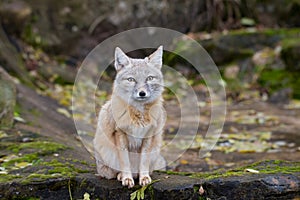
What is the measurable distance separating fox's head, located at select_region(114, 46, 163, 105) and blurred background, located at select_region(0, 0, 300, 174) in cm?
264

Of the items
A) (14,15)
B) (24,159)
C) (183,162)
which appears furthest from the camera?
(14,15)

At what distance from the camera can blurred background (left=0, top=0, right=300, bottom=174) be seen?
24.8 feet

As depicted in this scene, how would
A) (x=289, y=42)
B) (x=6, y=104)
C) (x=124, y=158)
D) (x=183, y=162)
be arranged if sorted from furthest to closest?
(x=289, y=42) < (x=183, y=162) < (x=6, y=104) < (x=124, y=158)

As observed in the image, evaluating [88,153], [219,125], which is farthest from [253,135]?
[88,153]

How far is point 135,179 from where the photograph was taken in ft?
14.4

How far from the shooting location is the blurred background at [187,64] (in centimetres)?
756

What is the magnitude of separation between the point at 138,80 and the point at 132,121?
382 mm

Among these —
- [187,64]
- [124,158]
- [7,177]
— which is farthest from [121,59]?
[187,64]

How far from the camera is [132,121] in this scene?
420 centimetres

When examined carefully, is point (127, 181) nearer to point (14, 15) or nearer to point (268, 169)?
point (268, 169)

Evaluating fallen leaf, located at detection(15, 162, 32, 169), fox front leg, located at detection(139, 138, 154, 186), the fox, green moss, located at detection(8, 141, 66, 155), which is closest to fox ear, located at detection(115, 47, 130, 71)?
the fox

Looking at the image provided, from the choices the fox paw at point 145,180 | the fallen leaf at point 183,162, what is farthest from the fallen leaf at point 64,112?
the fox paw at point 145,180

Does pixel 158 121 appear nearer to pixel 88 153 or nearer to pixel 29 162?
pixel 29 162

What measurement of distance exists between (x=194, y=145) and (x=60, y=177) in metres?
3.85
